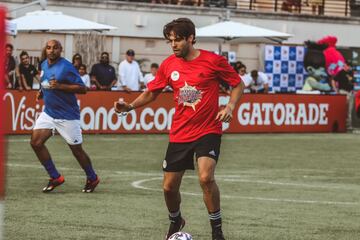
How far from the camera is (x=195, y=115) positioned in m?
9.66

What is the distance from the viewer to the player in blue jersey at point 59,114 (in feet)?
45.7

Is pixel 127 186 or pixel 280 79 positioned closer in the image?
pixel 127 186

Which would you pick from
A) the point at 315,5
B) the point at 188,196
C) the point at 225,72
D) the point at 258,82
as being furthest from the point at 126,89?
the point at 225,72

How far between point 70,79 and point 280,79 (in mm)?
22078

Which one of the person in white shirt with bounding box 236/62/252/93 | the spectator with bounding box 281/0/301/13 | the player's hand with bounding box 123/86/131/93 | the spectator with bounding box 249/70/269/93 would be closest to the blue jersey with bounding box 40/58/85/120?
the player's hand with bounding box 123/86/131/93

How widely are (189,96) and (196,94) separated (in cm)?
6

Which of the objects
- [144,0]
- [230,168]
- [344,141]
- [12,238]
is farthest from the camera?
[144,0]

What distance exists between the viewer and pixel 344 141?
26.2m

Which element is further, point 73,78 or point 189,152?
point 73,78

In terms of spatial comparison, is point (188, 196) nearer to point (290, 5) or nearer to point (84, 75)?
point (84, 75)

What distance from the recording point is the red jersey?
9656mm

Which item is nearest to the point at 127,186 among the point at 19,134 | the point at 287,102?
the point at 19,134

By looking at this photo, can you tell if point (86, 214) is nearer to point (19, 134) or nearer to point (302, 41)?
point (19, 134)

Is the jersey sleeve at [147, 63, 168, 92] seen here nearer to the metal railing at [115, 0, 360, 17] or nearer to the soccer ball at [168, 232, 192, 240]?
the soccer ball at [168, 232, 192, 240]
